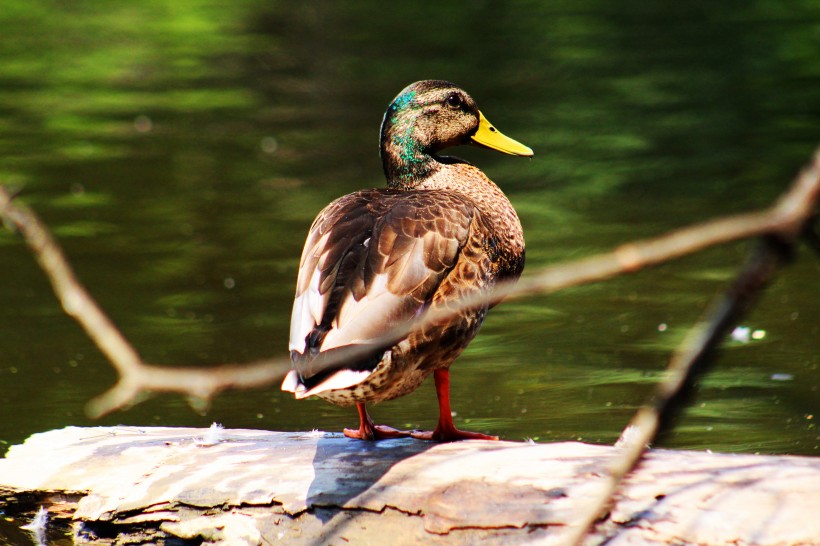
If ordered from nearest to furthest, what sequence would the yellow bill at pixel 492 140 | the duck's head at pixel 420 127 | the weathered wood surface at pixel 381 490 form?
the weathered wood surface at pixel 381 490 < the duck's head at pixel 420 127 < the yellow bill at pixel 492 140

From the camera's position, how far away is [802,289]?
6.46m

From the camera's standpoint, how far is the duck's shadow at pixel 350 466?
10.7 feet

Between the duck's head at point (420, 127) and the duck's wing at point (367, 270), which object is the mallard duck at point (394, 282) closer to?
the duck's wing at point (367, 270)

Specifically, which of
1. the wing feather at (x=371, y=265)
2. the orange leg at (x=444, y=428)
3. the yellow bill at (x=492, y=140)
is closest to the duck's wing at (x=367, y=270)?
the wing feather at (x=371, y=265)

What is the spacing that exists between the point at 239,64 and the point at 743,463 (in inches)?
520

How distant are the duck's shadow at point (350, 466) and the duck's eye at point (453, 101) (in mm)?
1481

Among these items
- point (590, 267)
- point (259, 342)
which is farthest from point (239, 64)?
point (590, 267)

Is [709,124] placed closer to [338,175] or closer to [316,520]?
[338,175]

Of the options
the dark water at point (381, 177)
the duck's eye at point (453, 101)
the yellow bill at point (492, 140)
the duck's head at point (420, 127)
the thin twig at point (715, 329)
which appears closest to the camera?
the thin twig at point (715, 329)

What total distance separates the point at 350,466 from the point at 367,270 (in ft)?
1.88

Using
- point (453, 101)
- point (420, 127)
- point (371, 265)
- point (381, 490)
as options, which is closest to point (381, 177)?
point (453, 101)

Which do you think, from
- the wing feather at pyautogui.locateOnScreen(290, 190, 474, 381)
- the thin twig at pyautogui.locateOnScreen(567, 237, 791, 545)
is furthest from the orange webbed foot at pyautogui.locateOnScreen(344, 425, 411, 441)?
the thin twig at pyautogui.locateOnScreen(567, 237, 791, 545)

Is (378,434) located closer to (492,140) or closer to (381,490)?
(381,490)

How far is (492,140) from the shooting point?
4.79 metres
